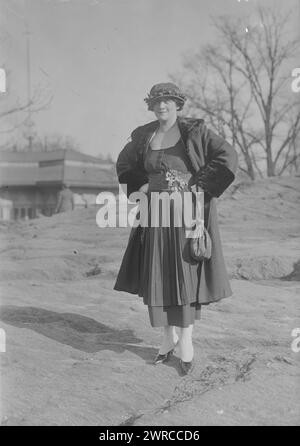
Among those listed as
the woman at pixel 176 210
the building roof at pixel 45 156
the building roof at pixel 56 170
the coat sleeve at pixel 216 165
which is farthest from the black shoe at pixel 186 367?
the building roof at pixel 45 156

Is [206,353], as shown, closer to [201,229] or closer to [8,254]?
[201,229]

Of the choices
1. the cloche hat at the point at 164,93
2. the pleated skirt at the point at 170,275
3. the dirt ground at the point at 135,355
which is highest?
the cloche hat at the point at 164,93

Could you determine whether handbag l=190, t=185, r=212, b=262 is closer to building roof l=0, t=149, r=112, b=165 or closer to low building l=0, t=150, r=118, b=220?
low building l=0, t=150, r=118, b=220

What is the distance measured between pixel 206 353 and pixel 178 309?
61 centimetres

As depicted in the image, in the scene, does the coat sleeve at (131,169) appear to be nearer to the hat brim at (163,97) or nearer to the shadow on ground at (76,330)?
the hat brim at (163,97)

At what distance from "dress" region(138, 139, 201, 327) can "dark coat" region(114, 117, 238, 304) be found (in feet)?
0.20

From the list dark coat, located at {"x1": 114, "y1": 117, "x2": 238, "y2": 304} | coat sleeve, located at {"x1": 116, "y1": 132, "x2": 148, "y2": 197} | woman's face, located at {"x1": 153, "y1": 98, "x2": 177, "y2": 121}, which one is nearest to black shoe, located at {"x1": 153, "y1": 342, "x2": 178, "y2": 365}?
dark coat, located at {"x1": 114, "y1": 117, "x2": 238, "y2": 304}

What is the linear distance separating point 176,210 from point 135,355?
3.32ft

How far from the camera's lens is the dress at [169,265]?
109 inches

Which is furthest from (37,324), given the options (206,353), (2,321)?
(206,353)

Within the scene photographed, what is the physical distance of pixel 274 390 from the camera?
2.52 m

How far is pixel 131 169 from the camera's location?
117 inches

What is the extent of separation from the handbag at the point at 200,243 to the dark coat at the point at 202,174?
0.06 m
